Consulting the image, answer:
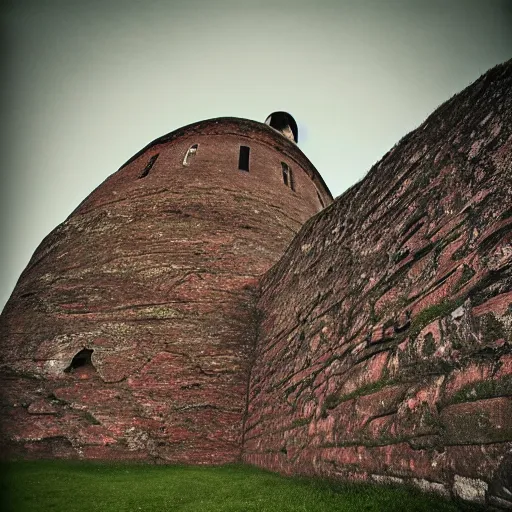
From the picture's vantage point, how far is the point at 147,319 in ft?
21.6

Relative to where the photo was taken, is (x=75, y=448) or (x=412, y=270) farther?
(x=75, y=448)

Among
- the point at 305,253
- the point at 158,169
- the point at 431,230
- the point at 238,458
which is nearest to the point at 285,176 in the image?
the point at 158,169

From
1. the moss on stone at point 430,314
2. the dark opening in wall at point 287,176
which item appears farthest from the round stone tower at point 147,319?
the moss on stone at point 430,314

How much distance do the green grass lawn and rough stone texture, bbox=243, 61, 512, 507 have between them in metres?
0.16

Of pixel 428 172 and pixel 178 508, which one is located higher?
pixel 428 172

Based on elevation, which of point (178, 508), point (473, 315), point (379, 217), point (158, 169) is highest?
point (158, 169)

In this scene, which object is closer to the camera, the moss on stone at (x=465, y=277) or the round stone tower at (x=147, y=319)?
the moss on stone at (x=465, y=277)

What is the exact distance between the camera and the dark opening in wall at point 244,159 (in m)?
10.8

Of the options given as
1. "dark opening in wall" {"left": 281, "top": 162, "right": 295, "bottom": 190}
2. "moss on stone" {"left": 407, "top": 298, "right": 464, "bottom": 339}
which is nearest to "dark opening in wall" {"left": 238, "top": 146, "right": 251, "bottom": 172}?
"dark opening in wall" {"left": 281, "top": 162, "right": 295, "bottom": 190}

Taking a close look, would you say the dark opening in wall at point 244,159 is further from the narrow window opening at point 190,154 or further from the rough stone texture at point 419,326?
the rough stone texture at point 419,326

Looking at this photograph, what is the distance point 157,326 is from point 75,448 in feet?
6.66

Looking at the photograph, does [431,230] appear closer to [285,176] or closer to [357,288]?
[357,288]

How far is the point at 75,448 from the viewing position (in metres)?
5.39

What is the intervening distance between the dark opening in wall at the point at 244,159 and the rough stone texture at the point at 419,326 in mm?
6473
